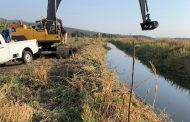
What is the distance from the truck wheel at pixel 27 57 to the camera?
1961cm

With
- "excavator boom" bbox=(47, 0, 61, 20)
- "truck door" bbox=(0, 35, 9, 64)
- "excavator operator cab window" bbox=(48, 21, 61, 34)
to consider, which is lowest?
"truck door" bbox=(0, 35, 9, 64)

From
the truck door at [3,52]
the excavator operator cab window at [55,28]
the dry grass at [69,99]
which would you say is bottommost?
the dry grass at [69,99]

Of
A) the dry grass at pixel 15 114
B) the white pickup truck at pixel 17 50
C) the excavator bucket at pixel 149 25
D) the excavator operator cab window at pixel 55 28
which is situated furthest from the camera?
the excavator operator cab window at pixel 55 28

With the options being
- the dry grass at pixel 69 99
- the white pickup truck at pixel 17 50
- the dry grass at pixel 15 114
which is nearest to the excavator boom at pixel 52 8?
the white pickup truck at pixel 17 50

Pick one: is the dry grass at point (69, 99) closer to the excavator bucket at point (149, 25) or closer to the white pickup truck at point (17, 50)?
the white pickup truck at point (17, 50)

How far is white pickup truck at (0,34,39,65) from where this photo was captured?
58.6 feet

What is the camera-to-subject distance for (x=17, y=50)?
1897cm

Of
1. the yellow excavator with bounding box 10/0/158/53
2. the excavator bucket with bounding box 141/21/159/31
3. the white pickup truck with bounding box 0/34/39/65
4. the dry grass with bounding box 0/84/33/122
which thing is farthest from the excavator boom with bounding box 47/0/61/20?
the dry grass with bounding box 0/84/33/122

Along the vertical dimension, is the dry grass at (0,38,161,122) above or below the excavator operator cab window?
below

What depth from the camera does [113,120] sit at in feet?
26.2

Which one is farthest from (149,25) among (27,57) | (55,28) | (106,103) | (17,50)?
(106,103)

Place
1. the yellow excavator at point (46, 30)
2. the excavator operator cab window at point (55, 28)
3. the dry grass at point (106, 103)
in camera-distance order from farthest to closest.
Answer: the excavator operator cab window at point (55, 28) → the yellow excavator at point (46, 30) → the dry grass at point (106, 103)

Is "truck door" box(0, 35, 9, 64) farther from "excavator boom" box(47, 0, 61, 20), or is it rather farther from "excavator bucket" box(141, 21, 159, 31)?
"excavator boom" box(47, 0, 61, 20)

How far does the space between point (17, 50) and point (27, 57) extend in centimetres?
98
